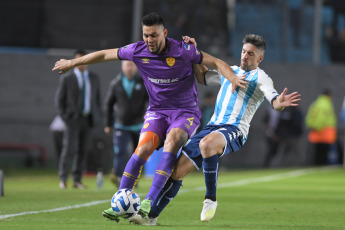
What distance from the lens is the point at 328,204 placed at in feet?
37.6

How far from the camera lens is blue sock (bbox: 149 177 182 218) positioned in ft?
27.0

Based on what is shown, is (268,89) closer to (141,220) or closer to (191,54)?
(191,54)

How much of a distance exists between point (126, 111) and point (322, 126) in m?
11.9

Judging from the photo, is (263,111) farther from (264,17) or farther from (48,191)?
(48,191)

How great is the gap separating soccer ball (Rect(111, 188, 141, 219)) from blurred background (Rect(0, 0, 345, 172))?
14.9 meters

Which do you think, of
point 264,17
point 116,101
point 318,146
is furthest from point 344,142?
point 116,101

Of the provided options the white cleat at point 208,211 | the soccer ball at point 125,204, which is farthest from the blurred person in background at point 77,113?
the soccer ball at point 125,204

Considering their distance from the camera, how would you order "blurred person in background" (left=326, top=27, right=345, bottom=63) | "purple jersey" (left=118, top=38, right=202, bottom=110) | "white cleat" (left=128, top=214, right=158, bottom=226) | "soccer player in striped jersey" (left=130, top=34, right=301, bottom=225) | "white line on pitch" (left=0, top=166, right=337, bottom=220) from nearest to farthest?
"white cleat" (left=128, top=214, right=158, bottom=226) < "soccer player in striped jersey" (left=130, top=34, right=301, bottom=225) < "purple jersey" (left=118, top=38, right=202, bottom=110) < "white line on pitch" (left=0, top=166, right=337, bottom=220) < "blurred person in background" (left=326, top=27, right=345, bottom=63)

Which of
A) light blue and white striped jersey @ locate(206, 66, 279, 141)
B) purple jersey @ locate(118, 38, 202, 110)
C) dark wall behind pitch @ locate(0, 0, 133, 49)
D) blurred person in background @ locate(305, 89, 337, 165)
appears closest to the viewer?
purple jersey @ locate(118, 38, 202, 110)

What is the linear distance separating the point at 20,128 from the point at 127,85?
10.8 m

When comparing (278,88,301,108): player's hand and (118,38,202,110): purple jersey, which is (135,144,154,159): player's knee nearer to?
(118,38,202,110): purple jersey

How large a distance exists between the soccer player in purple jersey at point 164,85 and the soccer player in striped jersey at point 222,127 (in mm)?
152

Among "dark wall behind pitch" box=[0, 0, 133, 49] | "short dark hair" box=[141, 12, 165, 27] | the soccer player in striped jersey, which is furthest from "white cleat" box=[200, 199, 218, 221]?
"dark wall behind pitch" box=[0, 0, 133, 49]

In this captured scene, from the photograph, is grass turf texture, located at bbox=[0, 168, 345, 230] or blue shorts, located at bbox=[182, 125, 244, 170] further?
blue shorts, located at bbox=[182, 125, 244, 170]
